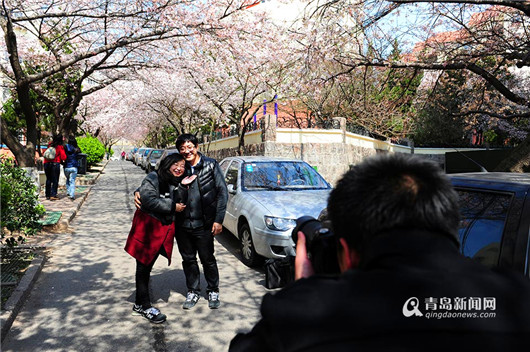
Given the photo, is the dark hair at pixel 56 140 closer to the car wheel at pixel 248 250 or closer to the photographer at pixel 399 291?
the car wheel at pixel 248 250

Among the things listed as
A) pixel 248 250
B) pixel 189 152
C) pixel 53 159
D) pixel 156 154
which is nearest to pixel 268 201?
pixel 248 250

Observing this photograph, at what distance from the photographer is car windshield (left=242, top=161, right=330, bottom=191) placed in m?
7.07

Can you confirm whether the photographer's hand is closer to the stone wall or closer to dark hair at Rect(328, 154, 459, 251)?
dark hair at Rect(328, 154, 459, 251)

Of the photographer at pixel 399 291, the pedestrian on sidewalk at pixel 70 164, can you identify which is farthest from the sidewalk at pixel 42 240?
the photographer at pixel 399 291

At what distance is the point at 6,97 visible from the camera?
25234mm

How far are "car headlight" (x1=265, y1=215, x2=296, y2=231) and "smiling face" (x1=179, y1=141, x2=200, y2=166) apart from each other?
1.68 m

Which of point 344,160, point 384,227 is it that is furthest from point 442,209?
point 344,160

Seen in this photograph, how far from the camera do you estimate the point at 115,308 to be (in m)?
4.63

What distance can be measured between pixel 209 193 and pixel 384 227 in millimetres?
3558

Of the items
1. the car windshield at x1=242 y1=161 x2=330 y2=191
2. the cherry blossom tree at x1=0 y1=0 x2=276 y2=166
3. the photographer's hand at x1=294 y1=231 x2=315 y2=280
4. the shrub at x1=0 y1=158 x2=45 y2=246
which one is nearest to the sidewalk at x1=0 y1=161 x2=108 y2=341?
the shrub at x1=0 y1=158 x2=45 y2=246

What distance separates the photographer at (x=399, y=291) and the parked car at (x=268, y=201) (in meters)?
4.57

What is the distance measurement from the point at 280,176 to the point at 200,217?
10.0 feet

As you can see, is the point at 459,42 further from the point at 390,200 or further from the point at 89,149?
the point at 89,149

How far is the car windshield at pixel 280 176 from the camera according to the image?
7.07m
